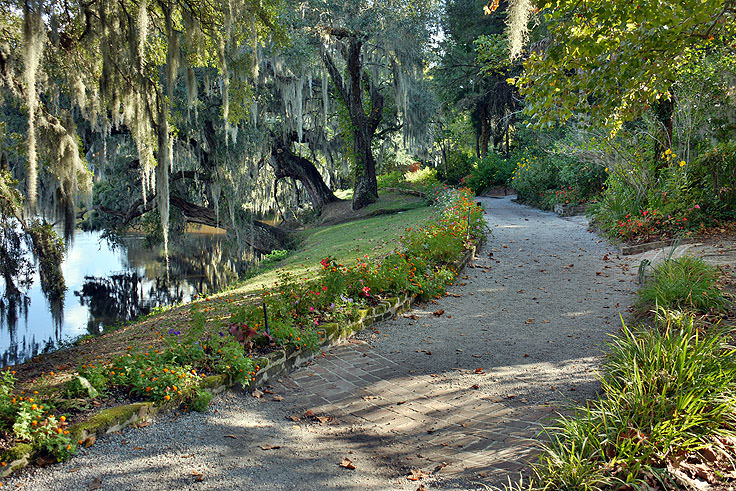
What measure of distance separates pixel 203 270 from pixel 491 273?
48.4 feet

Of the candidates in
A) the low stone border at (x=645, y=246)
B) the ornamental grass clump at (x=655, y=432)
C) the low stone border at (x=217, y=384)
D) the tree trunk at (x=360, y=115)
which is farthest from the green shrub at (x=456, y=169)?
the ornamental grass clump at (x=655, y=432)

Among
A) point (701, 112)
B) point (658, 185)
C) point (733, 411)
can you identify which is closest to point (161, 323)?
point (733, 411)

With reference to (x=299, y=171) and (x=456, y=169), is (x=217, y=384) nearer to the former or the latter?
(x=299, y=171)

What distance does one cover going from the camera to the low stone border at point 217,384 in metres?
3.12

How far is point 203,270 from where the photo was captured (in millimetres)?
21078

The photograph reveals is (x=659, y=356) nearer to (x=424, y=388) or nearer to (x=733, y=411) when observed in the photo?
(x=733, y=411)

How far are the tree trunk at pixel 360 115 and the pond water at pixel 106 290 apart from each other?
567cm

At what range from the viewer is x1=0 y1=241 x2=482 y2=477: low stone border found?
10.2ft

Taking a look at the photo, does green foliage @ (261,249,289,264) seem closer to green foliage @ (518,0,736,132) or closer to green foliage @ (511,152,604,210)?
green foliage @ (511,152,604,210)

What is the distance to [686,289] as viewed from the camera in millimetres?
5730

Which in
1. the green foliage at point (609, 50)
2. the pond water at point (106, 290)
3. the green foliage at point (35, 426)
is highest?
the green foliage at point (609, 50)

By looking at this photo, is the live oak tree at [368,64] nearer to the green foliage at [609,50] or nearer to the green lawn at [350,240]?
the green lawn at [350,240]

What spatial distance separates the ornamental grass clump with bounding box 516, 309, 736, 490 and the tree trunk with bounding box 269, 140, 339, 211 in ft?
63.7

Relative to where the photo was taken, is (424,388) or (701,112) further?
(701,112)
